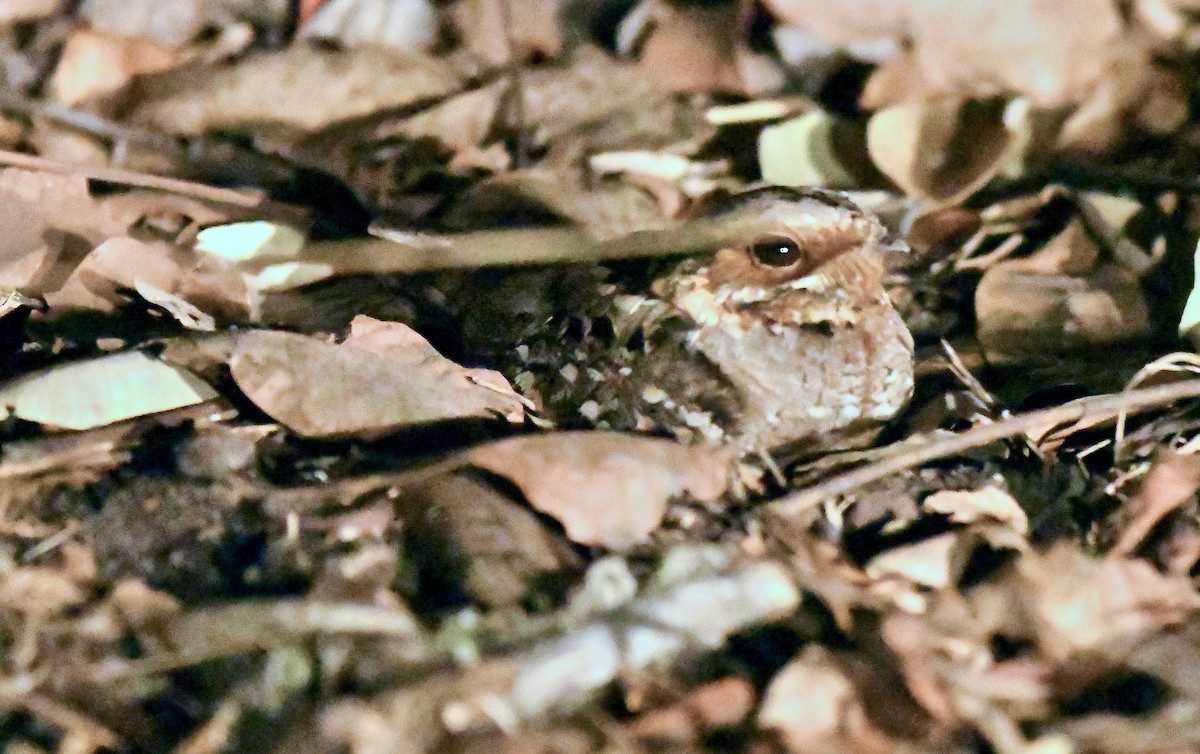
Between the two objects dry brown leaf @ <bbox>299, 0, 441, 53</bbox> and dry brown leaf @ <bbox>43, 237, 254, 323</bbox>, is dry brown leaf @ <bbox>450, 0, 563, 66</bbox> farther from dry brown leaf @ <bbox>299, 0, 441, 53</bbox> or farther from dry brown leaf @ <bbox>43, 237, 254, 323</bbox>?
dry brown leaf @ <bbox>43, 237, 254, 323</bbox>

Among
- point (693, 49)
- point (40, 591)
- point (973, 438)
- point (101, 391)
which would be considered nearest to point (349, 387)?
point (101, 391)

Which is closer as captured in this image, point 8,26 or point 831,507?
point 831,507

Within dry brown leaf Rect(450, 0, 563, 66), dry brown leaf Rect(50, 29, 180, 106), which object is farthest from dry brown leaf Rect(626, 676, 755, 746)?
dry brown leaf Rect(50, 29, 180, 106)

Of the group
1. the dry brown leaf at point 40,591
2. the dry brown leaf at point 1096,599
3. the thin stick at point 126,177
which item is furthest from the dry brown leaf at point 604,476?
the thin stick at point 126,177

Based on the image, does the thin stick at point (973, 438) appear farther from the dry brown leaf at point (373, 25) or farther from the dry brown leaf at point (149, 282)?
the dry brown leaf at point (373, 25)

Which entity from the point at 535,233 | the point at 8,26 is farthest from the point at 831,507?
the point at 8,26

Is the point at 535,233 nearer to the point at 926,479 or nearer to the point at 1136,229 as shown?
the point at 926,479

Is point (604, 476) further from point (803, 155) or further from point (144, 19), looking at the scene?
point (144, 19)
